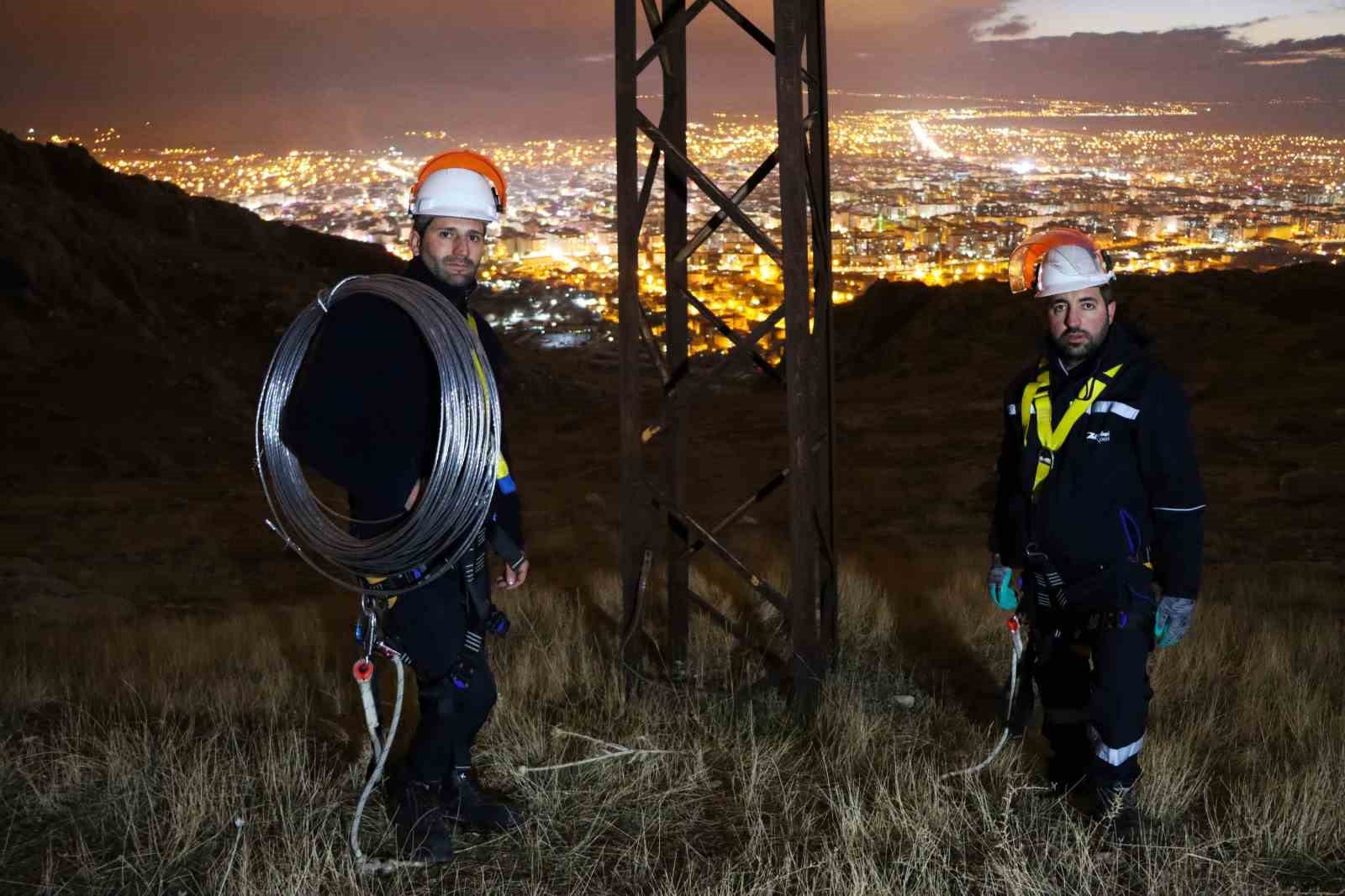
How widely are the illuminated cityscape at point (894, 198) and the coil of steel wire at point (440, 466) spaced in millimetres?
7062

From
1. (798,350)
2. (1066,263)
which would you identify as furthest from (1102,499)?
(798,350)

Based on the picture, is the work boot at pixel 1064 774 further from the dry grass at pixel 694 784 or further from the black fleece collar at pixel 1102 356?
the black fleece collar at pixel 1102 356

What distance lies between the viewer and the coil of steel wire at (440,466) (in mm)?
3838

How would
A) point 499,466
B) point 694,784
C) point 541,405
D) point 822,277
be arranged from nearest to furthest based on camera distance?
point 499,466 < point 694,784 < point 822,277 < point 541,405

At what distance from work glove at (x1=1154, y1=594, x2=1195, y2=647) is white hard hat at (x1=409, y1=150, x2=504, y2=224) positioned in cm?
285

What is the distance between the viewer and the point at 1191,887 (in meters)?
3.84

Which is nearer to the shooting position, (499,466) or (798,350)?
(499,466)

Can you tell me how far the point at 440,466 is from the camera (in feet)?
12.8

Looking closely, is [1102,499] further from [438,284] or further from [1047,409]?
[438,284]

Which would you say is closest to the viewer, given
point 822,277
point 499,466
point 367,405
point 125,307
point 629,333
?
point 367,405

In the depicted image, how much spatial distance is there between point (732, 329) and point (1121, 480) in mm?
2370

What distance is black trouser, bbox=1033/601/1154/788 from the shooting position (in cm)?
429

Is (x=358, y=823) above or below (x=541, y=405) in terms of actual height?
above

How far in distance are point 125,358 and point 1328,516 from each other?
21.4 metres
